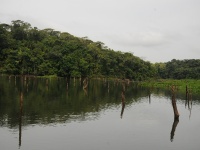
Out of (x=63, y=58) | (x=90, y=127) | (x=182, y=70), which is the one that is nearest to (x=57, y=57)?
(x=63, y=58)

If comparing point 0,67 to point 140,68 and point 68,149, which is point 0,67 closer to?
point 140,68

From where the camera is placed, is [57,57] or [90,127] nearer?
[90,127]

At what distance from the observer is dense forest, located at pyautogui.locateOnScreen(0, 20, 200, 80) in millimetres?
106250

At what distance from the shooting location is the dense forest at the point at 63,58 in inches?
4183

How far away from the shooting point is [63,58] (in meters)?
114

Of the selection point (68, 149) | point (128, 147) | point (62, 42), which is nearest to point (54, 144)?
point (68, 149)

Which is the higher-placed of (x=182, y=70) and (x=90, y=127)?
(x=182, y=70)

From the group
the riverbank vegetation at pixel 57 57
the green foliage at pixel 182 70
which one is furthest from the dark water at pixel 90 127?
the green foliage at pixel 182 70

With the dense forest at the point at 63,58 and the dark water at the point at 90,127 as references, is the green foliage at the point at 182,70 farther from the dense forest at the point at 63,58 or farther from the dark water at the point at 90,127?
the dark water at the point at 90,127

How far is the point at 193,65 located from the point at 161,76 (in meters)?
17.6

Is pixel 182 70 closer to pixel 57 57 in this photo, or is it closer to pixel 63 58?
pixel 63 58

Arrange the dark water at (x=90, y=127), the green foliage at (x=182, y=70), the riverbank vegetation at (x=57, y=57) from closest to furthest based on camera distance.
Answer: the dark water at (x=90, y=127), the riverbank vegetation at (x=57, y=57), the green foliage at (x=182, y=70)

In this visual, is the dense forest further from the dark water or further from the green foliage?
the dark water

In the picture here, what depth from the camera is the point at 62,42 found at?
121 metres
